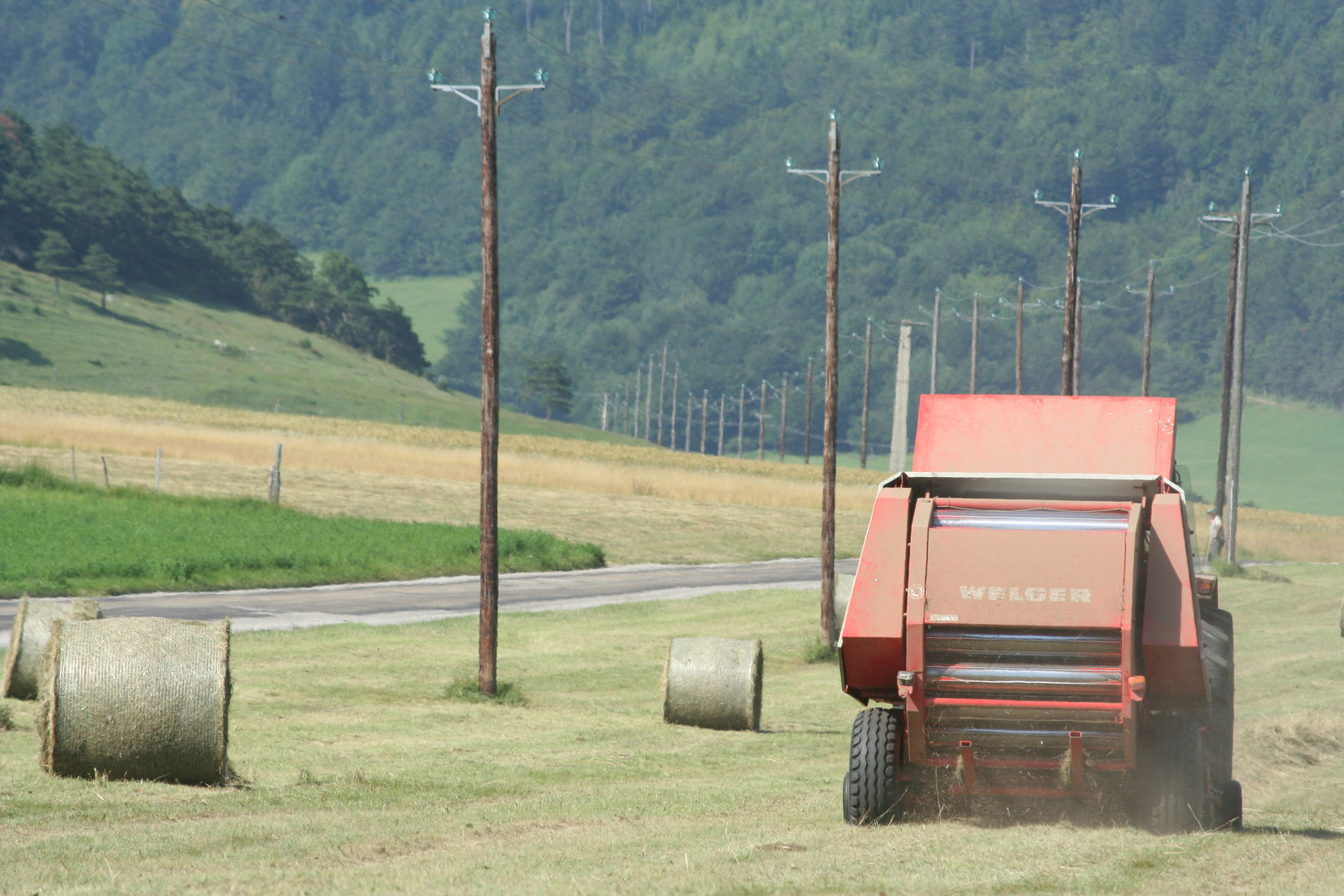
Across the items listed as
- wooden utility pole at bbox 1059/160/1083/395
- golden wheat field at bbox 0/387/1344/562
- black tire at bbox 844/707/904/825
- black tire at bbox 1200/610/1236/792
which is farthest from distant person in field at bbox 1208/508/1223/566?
black tire at bbox 844/707/904/825

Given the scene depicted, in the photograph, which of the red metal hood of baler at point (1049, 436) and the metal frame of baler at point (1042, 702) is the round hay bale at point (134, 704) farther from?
the red metal hood of baler at point (1049, 436)

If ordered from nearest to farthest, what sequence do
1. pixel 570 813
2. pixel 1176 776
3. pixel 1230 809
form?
pixel 1176 776, pixel 1230 809, pixel 570 813

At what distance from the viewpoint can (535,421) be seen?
506 feet

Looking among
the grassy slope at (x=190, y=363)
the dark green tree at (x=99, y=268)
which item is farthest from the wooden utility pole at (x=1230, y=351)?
the dark green tree at (x=99, y=268)

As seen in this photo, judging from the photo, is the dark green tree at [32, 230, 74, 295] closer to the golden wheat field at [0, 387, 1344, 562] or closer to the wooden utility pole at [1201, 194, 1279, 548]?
the golden wheat field at [0, 387, 1344, 562]

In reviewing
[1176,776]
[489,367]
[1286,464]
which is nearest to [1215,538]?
[489,367]

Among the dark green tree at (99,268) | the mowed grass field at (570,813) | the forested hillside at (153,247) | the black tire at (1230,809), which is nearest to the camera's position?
the mowed grass field at (570,813)

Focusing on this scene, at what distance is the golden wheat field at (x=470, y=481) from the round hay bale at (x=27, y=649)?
30100 mm

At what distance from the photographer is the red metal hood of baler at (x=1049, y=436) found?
12250mm

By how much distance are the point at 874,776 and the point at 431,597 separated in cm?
2331

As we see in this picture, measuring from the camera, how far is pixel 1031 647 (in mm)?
10438

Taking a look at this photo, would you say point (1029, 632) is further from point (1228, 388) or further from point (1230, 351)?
point (1230, 351)

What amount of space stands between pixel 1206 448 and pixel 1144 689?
628ft

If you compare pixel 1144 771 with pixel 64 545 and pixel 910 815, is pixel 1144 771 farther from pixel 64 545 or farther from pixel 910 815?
pixel 64 545
